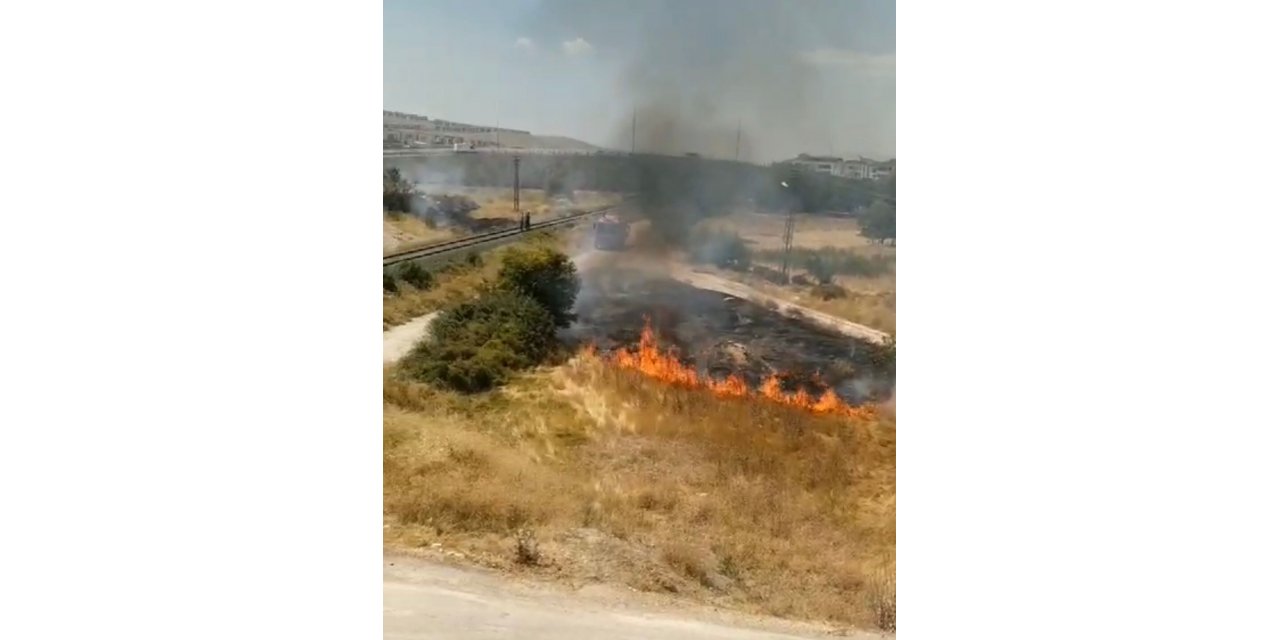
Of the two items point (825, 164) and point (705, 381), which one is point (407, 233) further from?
point (825, 164)

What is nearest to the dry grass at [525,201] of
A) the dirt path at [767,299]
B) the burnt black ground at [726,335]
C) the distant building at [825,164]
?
the burnt black ground at [726,335]

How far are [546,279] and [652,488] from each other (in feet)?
3.18

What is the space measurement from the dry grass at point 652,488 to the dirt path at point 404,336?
0.12 meters

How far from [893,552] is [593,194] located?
6.20 feet

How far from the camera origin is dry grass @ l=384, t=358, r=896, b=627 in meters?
3.54

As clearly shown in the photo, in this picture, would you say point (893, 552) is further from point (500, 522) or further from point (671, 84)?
point (671, 84)

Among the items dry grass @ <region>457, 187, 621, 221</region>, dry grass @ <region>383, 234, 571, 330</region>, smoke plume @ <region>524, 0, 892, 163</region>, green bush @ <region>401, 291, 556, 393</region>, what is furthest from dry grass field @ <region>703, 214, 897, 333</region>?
dry grass @ <region>383, 234, 571, 330</region>

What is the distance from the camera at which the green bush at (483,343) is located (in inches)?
147

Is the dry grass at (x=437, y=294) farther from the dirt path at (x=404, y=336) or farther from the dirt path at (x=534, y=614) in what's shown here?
the dirt path at (x=534, y=614)

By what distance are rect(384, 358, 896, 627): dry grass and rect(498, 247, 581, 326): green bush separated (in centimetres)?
25

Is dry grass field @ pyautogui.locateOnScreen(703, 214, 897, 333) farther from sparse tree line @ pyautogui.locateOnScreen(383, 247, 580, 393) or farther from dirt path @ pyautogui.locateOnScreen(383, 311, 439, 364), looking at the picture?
dirt path @ pyautogui.locateOnScreen(383, 311, 439, 364)

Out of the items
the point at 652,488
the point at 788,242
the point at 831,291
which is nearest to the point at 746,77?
the point at 788,242
